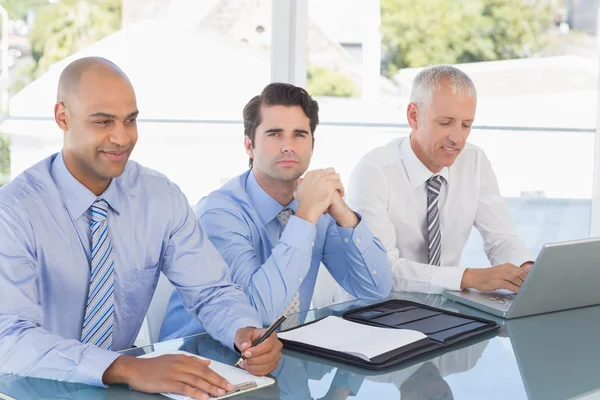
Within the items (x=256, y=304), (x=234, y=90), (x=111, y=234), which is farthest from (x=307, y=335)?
(x=234, y=90)

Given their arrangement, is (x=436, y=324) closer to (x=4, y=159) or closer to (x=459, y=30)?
(x=4, y=159)

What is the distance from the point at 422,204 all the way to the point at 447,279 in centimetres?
52

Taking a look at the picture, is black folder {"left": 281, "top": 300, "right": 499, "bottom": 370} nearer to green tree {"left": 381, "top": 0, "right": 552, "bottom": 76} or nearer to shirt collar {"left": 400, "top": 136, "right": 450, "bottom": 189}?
shirt collar {"left": 400, "top": 136, "right": 450, "bottom": 189}

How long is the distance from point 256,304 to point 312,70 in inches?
93.8

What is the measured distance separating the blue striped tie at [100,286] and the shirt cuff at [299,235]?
0.48 meters

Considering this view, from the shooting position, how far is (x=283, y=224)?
2393 mm

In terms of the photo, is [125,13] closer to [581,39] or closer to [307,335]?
[581,39]

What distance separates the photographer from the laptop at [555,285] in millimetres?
1919

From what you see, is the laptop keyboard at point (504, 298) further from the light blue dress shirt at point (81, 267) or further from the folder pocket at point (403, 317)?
the light blue dress shirt at point (81, 267)

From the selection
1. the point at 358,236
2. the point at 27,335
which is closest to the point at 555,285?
the point at 358,236

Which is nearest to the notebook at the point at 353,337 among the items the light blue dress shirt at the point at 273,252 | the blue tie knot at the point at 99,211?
the light blue dress shirt at the point at 273,252

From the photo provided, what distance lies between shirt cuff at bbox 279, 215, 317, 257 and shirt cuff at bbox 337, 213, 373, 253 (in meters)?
0.18

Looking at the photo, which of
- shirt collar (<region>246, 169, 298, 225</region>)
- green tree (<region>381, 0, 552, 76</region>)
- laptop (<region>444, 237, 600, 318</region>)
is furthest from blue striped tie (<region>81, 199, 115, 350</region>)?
green tree (<region>381, 0, 552, 76</region>)

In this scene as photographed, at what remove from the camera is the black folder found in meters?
1.61
